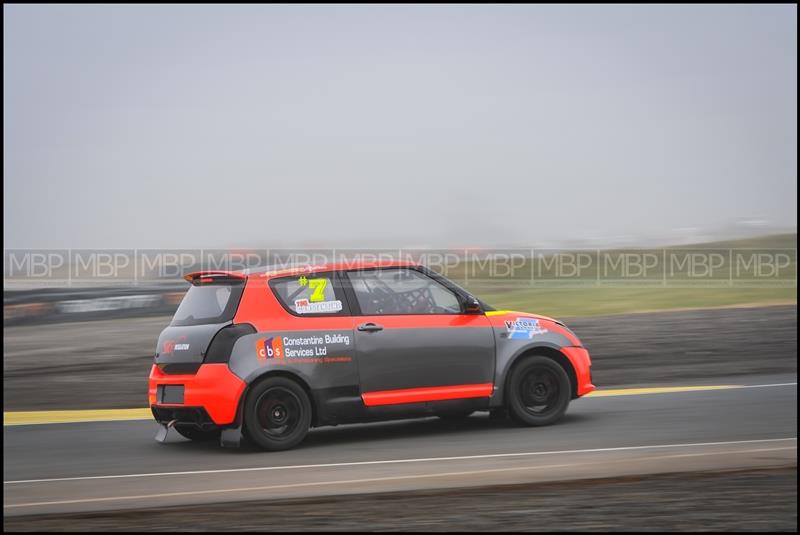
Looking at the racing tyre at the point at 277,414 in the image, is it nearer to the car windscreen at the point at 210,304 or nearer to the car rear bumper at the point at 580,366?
the car windscreen at the point at 210,304

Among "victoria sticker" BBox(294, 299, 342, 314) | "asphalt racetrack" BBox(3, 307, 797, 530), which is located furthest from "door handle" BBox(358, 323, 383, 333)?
"asphalt racetrack" BBox(3, 307, 797, 530)

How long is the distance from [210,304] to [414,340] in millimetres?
1757

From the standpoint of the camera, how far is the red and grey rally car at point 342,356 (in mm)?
8508

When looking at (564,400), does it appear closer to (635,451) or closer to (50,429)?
(635,451)

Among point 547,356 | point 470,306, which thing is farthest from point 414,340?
point 547,356

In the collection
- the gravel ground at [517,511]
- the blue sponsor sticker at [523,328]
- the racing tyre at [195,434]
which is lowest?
the gravel ground at [517,511]

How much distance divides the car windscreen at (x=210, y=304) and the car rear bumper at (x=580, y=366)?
9.80 ft

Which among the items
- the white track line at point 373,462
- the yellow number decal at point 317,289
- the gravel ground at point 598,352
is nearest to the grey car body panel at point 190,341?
the yellow number decal at point 317,289

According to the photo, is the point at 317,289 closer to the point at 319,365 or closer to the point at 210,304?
the point at 319,365

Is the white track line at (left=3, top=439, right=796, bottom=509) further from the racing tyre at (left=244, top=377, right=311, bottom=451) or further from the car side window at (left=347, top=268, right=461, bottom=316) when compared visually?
the car side window at (left=347, top=268, right=461, bottom=316)

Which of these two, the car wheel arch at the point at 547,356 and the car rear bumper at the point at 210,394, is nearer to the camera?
the car rear bumper at the point at 210,394

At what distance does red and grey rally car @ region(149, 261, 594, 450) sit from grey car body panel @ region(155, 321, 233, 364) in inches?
0.4

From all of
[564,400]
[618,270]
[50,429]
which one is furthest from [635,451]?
[618,270]

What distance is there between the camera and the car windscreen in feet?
28.6
